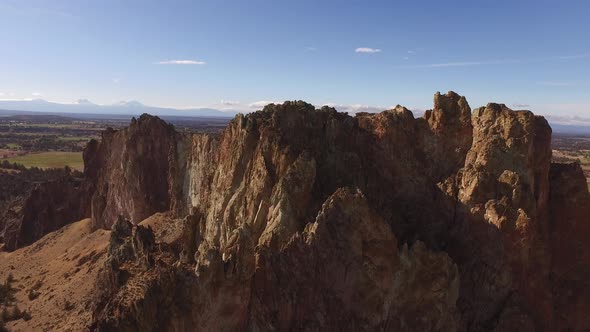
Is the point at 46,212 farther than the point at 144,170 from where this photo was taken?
Yes

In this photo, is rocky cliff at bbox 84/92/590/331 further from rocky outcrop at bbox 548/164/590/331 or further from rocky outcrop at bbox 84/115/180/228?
rocky outcrop at bbox 84/115/180/228

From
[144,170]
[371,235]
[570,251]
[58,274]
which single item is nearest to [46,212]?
[58,274]

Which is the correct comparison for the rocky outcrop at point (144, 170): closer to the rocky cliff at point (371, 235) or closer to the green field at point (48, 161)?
the rocky cliff at point (371, 235)

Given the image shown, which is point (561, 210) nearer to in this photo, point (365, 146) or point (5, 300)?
point (365, 146)

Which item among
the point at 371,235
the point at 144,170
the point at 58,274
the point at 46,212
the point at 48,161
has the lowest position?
the point at 48,161

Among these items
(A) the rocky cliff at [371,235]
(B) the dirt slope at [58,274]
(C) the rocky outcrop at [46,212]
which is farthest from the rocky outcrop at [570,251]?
(C) the rocky outcrop at [46,212]

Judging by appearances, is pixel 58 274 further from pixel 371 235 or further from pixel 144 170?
pixel 371 235
